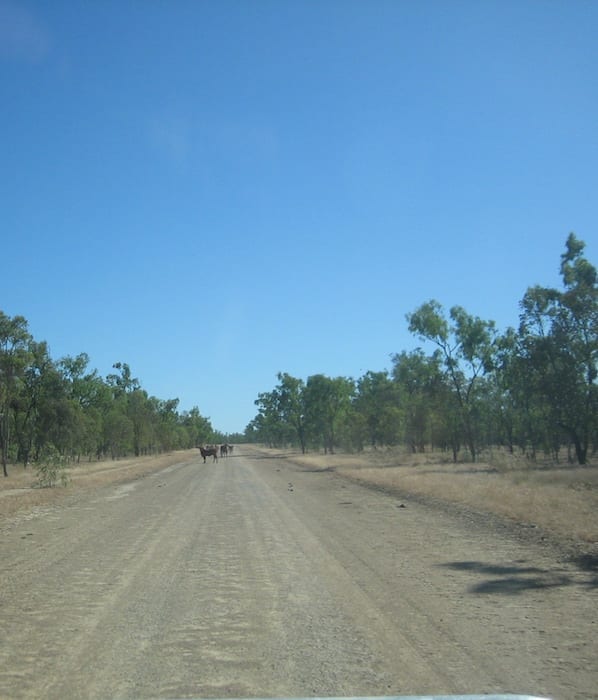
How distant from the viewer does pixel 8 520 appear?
18750 mm

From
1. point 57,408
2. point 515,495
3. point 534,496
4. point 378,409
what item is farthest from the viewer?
point 378,409

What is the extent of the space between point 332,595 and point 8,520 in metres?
13.3

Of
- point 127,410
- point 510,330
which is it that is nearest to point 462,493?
point 510,330

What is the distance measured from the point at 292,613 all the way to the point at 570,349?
37019 mm

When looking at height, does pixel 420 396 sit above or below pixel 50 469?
above

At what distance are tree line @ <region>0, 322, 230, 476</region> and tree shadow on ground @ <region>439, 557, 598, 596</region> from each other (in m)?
27.4

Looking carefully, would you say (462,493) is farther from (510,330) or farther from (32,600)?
(510,330)

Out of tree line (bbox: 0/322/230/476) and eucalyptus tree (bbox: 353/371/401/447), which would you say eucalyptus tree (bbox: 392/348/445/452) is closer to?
eucalyptus tree (bbox: 353/371/401/447)

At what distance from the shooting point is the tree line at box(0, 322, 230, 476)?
1800 inches

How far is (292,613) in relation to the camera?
769 cm

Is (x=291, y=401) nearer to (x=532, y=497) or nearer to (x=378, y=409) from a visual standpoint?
(x=378, y=409)

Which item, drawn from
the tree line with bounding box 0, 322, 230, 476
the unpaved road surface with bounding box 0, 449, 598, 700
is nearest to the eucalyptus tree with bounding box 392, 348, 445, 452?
the tree line with bounding box 0, 322, 230, 476

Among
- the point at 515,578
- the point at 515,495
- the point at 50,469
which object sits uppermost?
the point at 50,469

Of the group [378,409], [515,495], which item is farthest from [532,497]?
[378,409]
